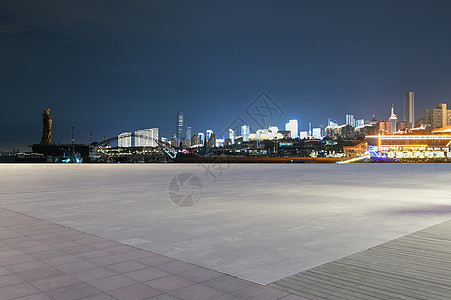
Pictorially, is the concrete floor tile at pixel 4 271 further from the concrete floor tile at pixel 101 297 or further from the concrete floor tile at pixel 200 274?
the concrete floor tile at pixel 200 274

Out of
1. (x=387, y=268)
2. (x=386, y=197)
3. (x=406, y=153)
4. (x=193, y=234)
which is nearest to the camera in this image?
(x=387, y=268)

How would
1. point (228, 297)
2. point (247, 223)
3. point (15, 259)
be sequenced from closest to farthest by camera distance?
1. point (228, 297)
2. point (15, 259)
3. point (247, 223)

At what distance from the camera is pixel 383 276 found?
525 centimetres

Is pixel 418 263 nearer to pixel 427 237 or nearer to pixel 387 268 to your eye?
pixel 387 268

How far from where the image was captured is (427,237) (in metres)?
7.71

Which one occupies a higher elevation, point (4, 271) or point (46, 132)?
point (46, 132)

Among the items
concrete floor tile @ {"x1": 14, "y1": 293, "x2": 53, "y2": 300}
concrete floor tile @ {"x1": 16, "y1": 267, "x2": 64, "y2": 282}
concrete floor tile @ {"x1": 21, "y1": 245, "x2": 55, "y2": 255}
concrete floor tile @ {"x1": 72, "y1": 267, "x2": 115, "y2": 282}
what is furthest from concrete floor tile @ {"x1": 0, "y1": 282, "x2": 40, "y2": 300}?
concrete floor tile @ {"x1": 21, "y1": 245, "x2": 55, "y2": 255}

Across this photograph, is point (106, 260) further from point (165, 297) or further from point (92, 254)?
point (165, 297)

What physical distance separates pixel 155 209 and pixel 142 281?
22.9 feet

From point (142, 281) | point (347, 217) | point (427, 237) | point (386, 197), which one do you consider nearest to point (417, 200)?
point (386, 197)

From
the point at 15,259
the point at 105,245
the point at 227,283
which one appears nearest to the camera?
the point at 227,283

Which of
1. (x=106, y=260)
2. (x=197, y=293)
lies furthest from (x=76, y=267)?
(x=197, y=293)

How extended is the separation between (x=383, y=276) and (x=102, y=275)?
13.1 feet

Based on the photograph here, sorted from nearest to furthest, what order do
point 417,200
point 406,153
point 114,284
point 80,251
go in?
point 114,284, point 80,251, point 417,200, point 406,153
